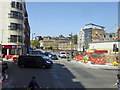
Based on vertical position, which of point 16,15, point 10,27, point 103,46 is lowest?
point 103,46

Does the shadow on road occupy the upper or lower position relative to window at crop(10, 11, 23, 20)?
lower

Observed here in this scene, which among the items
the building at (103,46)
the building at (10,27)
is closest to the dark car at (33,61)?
the building at (10,27)

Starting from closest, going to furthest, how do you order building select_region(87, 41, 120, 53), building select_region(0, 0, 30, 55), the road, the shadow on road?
the shadow on road → the road → building select_region(0, 0, 30, 55) → building select_region(87, 41, 120, 53)

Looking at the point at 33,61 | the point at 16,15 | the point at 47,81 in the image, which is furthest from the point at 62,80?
the point at 16,15

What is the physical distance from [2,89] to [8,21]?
3245 cm

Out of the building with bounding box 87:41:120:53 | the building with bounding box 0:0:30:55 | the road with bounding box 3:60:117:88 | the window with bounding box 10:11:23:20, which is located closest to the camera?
the road with bounding box 3:60:117:88

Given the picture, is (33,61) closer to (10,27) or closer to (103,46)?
(10,27)

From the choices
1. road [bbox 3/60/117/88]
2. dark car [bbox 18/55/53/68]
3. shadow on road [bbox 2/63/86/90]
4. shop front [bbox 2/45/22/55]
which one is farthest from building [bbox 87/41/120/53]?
shadow on road [bbox 2/63/86/90]

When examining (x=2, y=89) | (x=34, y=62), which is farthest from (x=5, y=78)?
(x=34, y=62)

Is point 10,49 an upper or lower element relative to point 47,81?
upper

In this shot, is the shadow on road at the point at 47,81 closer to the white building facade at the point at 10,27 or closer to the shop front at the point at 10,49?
the shop front at the point at 10,49

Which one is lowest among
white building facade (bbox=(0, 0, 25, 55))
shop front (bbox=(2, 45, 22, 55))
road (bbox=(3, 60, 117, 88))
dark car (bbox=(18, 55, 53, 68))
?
road (bbox=(3, 60, 117, 88))

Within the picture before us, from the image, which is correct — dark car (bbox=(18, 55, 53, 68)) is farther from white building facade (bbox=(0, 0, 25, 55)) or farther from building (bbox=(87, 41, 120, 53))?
building (bbox=(87, 41, 120, 53))

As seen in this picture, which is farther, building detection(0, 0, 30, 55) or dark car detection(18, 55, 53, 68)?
building detection(0, 0, 30, 55)
